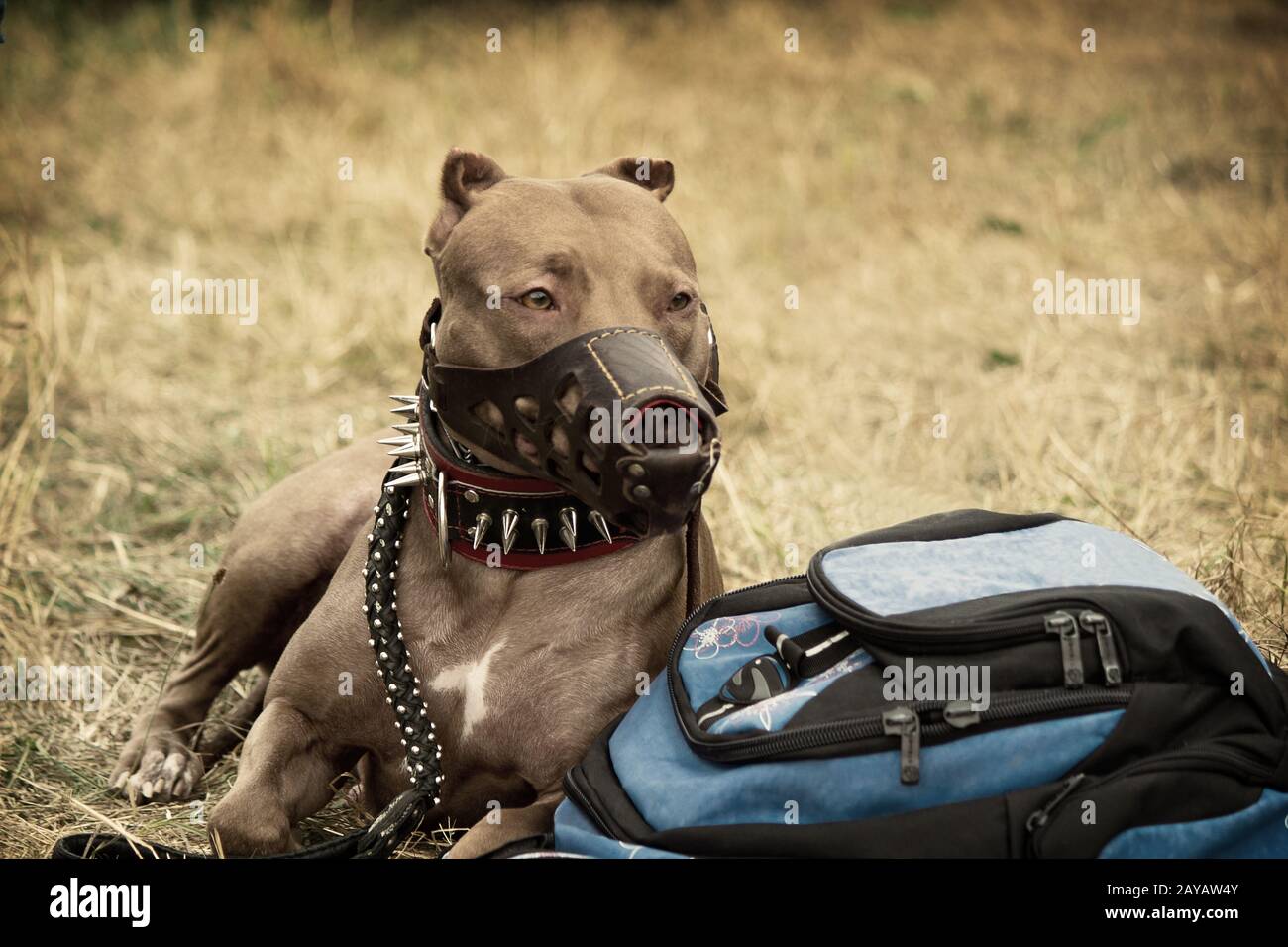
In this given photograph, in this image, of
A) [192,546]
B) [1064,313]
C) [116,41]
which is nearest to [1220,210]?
[1064,313]

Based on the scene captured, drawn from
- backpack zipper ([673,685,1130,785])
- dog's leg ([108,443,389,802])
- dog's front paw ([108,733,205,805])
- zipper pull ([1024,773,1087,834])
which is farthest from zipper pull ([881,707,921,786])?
dog's front paw ([108,733,205,805])

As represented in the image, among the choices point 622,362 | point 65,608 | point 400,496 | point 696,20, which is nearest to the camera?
point 622,362

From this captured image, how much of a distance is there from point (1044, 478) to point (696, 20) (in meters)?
6.68

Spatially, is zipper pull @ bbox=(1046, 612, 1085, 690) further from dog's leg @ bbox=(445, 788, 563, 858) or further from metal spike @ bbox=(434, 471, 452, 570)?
metal spike @ bbox=(434, 471, 452, 570)

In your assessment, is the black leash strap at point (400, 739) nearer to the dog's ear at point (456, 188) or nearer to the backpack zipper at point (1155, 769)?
the dog's ear at point (456, 188)

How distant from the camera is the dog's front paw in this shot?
9.59 feet

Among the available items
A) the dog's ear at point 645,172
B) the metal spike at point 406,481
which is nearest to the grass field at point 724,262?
the metal spike at point 406,481

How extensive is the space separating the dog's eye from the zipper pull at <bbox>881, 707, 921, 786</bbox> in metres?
0.83

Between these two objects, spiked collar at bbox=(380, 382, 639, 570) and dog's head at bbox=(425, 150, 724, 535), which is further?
spiked collar at bbox=(380, 382, 639, 570)

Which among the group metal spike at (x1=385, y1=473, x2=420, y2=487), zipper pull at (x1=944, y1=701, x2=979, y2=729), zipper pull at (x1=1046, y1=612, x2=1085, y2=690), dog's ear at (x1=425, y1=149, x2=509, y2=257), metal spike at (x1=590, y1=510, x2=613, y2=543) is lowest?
zipper pull at (x1=944, y1=701, x2=979, y2=729)

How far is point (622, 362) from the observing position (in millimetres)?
2059

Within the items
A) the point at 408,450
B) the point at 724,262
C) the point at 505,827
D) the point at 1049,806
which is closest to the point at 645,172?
the point at 408,450

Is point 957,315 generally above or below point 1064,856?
above
